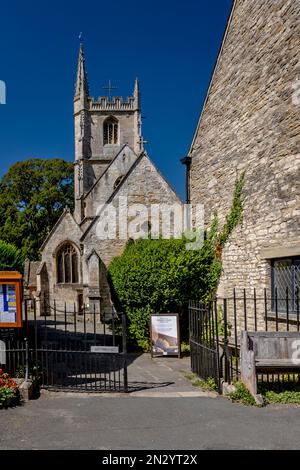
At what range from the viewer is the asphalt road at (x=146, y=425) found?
5562 mm

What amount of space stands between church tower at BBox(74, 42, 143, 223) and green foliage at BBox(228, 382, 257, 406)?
3430cm

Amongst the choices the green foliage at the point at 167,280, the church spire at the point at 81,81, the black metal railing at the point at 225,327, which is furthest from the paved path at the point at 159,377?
the church spire at the point at 81,81

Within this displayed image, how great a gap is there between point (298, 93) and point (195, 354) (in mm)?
6526

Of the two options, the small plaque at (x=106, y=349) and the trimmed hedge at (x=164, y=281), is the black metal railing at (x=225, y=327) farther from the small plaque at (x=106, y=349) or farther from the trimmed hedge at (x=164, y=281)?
the trimmed hedge at (x=164, y=281)

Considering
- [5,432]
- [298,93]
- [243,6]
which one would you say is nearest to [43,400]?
[5,432]

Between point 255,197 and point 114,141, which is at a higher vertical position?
point 114,141

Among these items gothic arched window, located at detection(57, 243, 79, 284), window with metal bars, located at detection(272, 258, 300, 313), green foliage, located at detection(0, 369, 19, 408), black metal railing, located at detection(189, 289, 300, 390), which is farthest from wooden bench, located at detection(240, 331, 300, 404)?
gothic arched window, located at detection(57, 243, 79, 284)

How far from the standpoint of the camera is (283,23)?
34.9ft

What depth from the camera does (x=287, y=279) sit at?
405 inches

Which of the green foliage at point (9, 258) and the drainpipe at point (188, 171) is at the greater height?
the drainpipe at point (188, 171)

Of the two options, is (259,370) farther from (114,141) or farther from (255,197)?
(114,141)

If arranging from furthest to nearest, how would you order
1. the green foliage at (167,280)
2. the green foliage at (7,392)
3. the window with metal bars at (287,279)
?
the green foliage at (167,280) < the window with metal bars at (287,279) < the green foliage at (7,392)

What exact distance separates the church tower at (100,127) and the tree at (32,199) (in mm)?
4125

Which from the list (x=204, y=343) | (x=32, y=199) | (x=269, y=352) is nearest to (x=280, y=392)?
(x=269, y=352)
